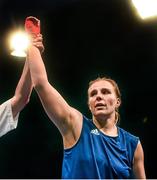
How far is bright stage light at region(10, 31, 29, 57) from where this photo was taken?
301cm

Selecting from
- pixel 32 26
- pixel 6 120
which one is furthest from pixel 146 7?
pixel 6 120

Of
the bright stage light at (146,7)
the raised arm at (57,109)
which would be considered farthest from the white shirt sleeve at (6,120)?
the bright stage light at (146,7)

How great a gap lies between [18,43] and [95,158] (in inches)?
69.4

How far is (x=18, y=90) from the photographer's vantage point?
1827 mm

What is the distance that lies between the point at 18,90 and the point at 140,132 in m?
3.23

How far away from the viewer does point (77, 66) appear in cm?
396

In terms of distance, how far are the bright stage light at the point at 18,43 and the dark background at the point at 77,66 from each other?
77 millimetres

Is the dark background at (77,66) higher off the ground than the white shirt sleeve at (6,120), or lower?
higher

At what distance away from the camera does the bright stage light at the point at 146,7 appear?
2418mm

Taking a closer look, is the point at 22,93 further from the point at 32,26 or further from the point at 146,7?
the point at 146,7

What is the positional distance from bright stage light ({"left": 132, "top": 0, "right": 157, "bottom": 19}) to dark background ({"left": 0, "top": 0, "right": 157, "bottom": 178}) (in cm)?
36

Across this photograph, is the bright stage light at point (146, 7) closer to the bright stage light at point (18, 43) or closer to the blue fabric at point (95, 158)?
the bright stage light at point (18, 43)

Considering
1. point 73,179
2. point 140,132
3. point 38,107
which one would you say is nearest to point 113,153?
point 73,179

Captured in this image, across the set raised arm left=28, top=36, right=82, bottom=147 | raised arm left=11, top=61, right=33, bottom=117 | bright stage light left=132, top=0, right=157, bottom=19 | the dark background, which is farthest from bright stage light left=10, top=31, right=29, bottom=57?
raised arm left=28, top=36, right=82, bottom=147
